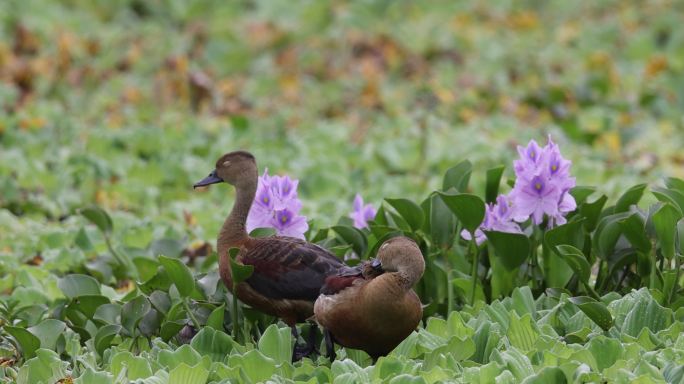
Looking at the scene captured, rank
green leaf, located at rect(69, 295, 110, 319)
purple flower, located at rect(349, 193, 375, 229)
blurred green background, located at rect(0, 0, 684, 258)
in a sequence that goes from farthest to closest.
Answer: blurred green background, located at rect(0, 0, 684, 258) < purple flower, located at rect(349, 193, 375, 229) < green leaf, located at rect(69, 295, 110, 319)

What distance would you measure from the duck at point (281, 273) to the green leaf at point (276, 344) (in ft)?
0.67

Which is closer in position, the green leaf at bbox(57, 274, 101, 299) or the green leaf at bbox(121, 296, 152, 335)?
the green leaf at bbox(121, 296, 152, 335)

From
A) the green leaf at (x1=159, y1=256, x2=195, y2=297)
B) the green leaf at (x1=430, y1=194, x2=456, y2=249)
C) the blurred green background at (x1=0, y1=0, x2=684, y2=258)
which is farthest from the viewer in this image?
the blurred green background at (x1=0, y1=0, x2=684, y2=258)

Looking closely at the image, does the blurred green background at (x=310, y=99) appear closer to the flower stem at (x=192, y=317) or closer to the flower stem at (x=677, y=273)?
the flower stem at (x=192, y=317)

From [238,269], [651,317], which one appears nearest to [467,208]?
[651,317]

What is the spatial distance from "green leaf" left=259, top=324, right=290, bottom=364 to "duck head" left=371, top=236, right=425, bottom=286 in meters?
0.36

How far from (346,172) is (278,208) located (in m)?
3.07

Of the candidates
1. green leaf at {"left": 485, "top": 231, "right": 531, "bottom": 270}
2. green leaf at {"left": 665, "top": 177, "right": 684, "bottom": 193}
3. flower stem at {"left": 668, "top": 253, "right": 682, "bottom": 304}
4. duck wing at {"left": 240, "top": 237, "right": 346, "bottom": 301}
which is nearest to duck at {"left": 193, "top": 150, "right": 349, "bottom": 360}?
duck wing at {"left": 240, "top": 237, "right": 346, "bottom": 301}

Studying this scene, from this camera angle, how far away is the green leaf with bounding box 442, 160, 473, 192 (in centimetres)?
489

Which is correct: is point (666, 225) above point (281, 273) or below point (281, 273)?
above

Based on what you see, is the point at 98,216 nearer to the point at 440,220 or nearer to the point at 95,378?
the point at 440,220

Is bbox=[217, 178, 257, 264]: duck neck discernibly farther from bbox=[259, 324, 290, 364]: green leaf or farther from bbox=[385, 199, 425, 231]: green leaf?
bbox=[385, 199, 425, 231]: green leaf

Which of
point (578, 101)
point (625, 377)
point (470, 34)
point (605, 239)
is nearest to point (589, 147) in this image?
point (578, 101)

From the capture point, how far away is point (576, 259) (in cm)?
441
